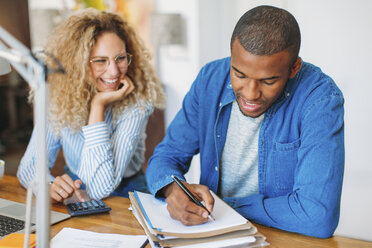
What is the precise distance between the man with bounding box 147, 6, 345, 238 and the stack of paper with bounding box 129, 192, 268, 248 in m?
0.03

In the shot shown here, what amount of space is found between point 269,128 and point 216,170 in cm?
26

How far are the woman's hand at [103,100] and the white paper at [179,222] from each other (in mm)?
567

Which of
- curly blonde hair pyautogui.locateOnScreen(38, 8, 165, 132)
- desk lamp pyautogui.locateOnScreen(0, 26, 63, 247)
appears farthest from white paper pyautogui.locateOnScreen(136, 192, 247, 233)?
curly blonde hair pyautogui.locateOnScreen(38, 8, 165, 132)

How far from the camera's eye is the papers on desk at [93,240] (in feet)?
3.39

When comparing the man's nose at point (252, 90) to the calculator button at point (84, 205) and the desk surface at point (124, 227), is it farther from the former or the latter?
the calculator button at point (84, 205)

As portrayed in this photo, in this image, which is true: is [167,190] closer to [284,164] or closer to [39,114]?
[284,164]

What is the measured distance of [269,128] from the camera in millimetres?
1358

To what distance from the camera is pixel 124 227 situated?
3.80 ft

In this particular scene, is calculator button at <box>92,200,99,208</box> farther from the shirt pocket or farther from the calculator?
the shirt pocket

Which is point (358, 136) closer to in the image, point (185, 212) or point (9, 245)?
point (185, 212)

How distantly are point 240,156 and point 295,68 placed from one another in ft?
1.21

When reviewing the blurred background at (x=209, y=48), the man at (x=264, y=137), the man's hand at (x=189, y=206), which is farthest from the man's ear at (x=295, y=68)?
the blurred background at (x=209, y=48)

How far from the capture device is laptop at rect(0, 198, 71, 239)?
3.72 ft

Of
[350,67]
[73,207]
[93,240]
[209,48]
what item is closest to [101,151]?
[73,207]
